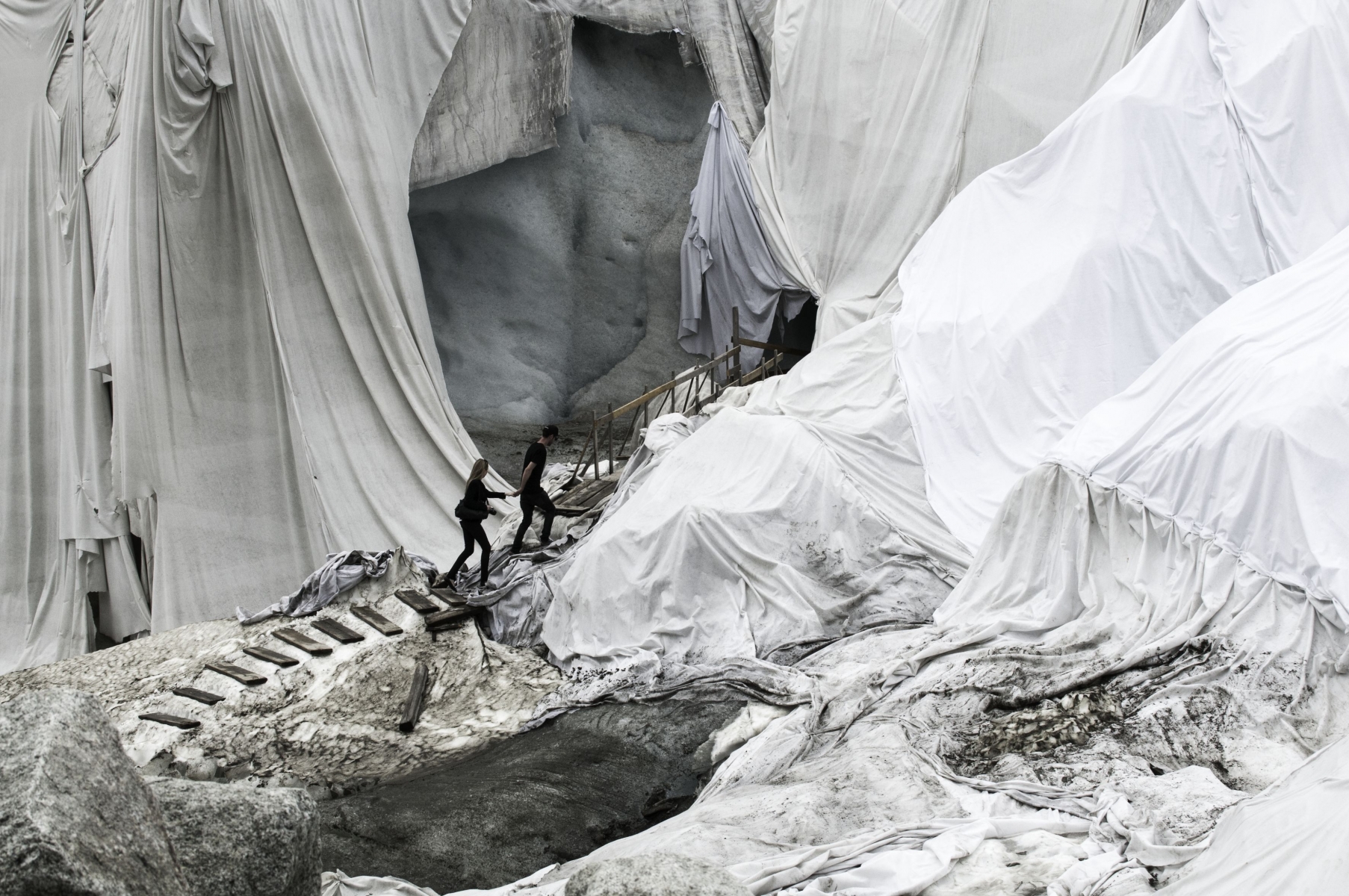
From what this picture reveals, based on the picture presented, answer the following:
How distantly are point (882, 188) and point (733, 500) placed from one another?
16.9ft

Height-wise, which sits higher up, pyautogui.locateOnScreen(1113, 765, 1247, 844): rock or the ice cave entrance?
the ice cave entrance

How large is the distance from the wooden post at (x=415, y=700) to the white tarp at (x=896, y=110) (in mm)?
5522

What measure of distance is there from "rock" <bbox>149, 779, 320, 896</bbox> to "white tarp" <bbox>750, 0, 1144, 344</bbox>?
8.61 meters

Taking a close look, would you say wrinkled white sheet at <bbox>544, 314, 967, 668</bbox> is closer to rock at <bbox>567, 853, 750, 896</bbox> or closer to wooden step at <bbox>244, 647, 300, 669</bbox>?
wooden step at <bbox>244, 647, 300, 669</bbox>

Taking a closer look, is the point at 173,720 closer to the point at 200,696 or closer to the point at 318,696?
the point at 200,696

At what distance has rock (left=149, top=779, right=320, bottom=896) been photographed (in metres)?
3.38

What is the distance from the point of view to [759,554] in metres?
7.82

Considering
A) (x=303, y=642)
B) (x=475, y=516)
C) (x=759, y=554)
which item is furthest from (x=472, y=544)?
(x=759, y=554)

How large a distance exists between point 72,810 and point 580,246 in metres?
12.1

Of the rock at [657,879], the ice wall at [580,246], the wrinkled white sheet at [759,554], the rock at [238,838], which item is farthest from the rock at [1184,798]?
the ice wall at [580,246]

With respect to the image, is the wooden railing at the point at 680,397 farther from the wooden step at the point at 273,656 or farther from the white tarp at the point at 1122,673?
the white tarp at the point at 1122,673

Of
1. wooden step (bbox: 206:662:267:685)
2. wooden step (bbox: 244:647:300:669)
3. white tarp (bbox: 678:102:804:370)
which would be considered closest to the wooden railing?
white tarp (bbox: 678:102:804:370)

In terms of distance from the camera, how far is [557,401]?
14383 mm

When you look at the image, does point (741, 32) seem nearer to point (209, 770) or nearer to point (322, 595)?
point (322, 595)
